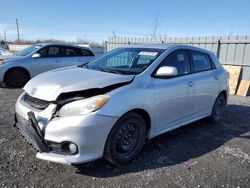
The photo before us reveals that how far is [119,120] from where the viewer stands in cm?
289

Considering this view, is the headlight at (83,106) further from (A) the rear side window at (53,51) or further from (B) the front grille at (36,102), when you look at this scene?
(A) the rear side window at (53,51)

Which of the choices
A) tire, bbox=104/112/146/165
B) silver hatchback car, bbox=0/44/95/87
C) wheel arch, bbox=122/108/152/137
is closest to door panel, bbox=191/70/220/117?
wheel arch, bbox=122/108/152/137

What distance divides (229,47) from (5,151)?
320 inches

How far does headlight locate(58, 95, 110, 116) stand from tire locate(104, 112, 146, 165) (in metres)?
0.36

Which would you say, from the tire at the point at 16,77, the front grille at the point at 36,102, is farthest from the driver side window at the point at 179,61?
the tire at the point at 16,77

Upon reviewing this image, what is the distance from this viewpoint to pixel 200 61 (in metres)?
4.57

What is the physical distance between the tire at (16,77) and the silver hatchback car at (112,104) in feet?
15.9

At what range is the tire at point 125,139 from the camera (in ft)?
9.55

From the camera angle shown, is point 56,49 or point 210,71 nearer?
point 210,71

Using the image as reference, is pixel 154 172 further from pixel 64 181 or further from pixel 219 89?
pixel 219 89

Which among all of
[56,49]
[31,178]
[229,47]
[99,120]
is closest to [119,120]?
[99,120]

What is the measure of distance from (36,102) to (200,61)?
316 centimetres

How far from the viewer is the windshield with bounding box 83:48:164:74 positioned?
Answer: 3.56m

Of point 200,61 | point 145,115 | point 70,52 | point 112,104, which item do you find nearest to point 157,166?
point 145,115
